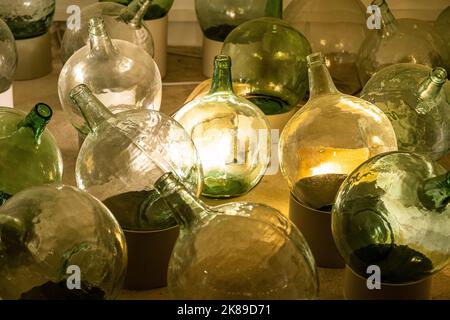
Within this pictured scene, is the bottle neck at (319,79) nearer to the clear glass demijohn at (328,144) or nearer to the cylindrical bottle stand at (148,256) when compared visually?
the clear glass demijohn at (328,144)

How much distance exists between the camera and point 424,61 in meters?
1.36

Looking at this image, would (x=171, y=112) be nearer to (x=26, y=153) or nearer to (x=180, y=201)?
(x=26, y=153)

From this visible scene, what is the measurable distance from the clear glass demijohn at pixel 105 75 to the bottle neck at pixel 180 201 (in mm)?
326

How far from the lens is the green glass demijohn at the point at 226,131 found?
3.57ft

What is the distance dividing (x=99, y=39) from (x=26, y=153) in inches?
9.0

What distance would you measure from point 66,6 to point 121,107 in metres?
0.63

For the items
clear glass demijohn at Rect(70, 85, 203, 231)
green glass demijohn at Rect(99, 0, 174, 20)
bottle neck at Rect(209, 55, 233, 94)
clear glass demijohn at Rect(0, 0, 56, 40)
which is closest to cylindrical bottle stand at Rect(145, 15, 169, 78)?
green glass demijohn at Rect(99, 0, 174, 20)

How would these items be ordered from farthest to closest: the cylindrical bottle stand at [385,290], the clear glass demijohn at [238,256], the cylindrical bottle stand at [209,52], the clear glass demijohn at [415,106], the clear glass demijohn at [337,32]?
the cylindrical bottle stand at [209,52] < the clear glass demijohn at [337,32] < the clear glass demijohn at [415,106] < the cylindrical bottle stand at [385,290] < the clear glass demijohn at [238,256]

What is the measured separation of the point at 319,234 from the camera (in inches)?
40.6

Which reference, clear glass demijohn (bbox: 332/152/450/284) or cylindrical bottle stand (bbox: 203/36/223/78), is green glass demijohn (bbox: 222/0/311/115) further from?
clear glass demijohn (bbox: 332/152/450/284)

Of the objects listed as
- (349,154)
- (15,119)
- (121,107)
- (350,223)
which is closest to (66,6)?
(121,107)

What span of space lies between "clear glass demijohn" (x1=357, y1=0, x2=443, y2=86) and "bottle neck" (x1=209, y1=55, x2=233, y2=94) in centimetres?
34

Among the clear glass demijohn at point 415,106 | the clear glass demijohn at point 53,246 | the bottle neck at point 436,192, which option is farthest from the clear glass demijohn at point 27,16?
the bottle neck at point 436,192

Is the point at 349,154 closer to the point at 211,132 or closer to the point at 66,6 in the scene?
the point at 211,132
